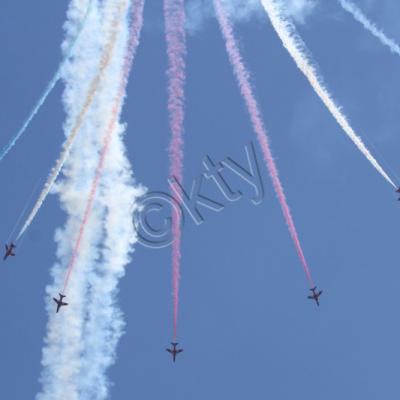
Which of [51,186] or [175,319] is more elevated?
[51,186]

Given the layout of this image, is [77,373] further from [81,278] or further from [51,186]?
[51,186]

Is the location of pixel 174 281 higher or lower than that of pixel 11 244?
lower

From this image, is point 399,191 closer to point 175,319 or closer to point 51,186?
point 175,319

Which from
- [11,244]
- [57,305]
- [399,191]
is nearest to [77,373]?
[57,305]

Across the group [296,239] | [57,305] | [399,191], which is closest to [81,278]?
[57,305]

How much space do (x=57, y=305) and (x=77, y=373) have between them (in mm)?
4152

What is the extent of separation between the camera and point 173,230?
47.8m

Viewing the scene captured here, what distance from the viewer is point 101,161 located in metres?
47.6

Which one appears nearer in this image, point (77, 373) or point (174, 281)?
point (174, 281)

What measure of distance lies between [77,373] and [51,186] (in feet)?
37.7

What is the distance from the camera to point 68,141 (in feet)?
155

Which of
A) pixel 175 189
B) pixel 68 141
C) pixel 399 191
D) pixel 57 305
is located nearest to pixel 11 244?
pixel 57 305

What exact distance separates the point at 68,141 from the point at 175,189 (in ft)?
20.9

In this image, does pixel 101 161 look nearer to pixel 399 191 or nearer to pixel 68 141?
pixel 68 141
